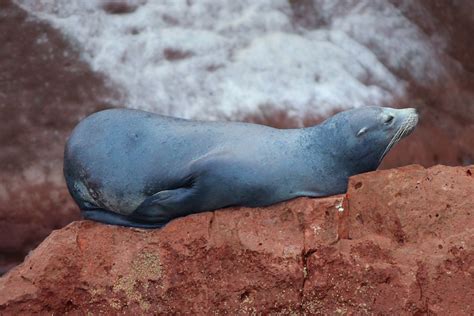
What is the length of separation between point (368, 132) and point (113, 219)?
2.23ft

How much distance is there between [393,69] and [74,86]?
47.8 inches

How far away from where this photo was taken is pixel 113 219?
2.50 meters

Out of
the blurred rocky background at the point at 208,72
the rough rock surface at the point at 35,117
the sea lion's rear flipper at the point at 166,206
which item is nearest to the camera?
the sea lion's rear flipper at the point at 166,206

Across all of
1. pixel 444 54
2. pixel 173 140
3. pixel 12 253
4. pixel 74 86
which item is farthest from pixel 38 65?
pixel 444 54

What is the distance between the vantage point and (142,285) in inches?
94.7

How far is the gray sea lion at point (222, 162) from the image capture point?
7.87 ft

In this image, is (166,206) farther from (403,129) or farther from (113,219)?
(403,129)

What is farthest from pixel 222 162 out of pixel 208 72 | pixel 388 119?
pixel 208 72

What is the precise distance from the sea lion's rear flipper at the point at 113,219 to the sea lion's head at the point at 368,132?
19.8 inches

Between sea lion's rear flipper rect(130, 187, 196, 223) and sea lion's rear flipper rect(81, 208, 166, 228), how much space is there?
0.04 feet

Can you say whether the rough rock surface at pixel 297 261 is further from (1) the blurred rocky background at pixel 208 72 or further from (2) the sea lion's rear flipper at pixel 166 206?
(1) the blurred rocky background at pixel 208 72

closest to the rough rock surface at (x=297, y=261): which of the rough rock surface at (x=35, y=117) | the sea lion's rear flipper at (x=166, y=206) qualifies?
the sea lion's rear flipper at (x=166, y=206)

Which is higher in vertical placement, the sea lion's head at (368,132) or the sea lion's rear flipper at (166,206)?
the sea lion's head at (368,132)

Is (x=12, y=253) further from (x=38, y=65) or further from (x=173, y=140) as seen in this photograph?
(x=173, y=140)
